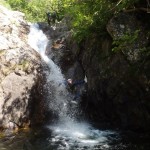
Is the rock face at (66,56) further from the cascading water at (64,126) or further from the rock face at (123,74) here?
the rock face at (123,74)

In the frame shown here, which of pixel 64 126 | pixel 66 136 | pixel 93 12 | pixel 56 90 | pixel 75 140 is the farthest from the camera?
pixel 56 90

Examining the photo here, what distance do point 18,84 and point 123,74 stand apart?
682 centimetres

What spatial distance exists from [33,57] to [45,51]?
4029mm

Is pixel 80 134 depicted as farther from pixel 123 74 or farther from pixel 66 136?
pixel 123 74

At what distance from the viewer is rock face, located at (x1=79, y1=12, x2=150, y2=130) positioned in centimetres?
1415

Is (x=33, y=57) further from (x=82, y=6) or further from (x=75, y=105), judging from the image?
(x=82, y=6)

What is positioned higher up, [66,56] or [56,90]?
[66,56]

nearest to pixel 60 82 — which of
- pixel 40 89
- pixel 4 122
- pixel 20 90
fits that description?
pixel 40 89

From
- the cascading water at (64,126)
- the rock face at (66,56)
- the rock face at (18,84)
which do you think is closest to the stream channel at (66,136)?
the cascading water at (64,126)

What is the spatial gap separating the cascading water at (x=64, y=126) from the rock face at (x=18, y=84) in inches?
43.0

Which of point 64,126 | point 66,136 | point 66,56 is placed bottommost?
point 66,136

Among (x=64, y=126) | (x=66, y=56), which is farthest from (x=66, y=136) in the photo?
(x=66, y=56)

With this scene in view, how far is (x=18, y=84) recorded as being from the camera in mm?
18609

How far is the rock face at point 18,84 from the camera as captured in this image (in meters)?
17.7
